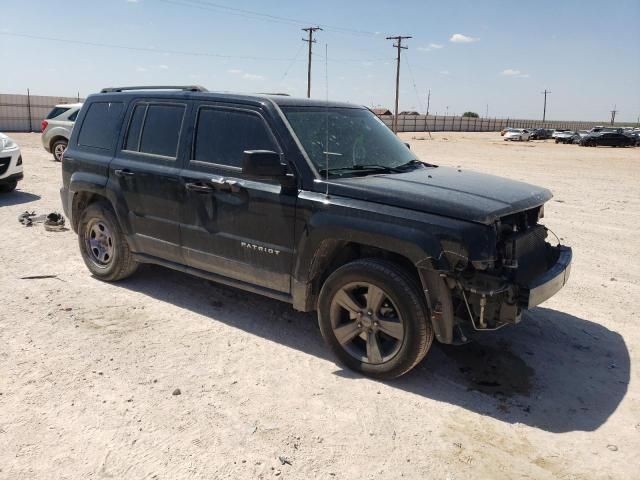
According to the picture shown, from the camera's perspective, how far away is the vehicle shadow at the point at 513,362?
12.0 ft

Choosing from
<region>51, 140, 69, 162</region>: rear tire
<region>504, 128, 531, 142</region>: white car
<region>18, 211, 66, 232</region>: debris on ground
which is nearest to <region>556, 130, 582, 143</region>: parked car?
<region>504, 128, 531, 142</region>: white car

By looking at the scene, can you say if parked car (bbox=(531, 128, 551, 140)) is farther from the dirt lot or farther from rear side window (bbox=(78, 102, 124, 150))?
rear side window (bbox=(78, 102, 124, 150))

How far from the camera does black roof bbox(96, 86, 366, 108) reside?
4590 mm

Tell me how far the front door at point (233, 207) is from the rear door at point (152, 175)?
18cm

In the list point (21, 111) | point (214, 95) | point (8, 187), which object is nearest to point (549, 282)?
point (214, 95)

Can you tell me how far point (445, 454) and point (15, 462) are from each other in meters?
2.35

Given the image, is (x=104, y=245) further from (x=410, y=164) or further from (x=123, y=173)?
(x=410, y=164)

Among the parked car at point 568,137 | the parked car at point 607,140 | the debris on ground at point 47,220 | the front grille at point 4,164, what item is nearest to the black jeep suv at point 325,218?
the debris on ground at point 47,220

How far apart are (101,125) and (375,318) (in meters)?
3.72

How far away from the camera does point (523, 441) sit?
129 inches

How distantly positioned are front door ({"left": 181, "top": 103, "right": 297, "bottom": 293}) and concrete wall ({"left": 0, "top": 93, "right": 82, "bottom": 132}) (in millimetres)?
34674

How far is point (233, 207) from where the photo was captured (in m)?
4.51

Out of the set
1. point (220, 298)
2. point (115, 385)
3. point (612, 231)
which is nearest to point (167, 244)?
point (220, 298)

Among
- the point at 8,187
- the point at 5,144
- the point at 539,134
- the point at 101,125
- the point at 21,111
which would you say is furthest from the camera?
the point at 539,134
